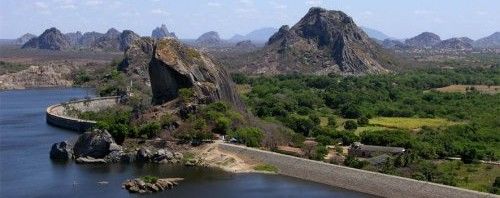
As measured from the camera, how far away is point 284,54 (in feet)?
542

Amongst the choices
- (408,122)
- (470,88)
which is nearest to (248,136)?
(408,122)

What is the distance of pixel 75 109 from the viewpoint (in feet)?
294

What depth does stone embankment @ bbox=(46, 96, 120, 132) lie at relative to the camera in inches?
3025

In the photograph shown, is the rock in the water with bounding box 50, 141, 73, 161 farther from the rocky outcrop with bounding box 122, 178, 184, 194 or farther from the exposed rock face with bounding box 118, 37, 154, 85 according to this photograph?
the exposed rock face with bounding box 118, 37, 154, 85

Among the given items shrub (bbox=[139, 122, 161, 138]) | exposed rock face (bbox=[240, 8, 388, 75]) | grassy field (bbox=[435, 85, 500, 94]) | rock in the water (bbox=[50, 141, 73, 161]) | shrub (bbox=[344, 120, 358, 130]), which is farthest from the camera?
exposed rock face (bbox=[240, 8, 388, 75])

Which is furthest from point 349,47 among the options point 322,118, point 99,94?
point 322,118

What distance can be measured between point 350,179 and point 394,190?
369 cm

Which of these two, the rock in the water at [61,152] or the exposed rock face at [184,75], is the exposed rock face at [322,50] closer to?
the exposed rock face at [184,75]

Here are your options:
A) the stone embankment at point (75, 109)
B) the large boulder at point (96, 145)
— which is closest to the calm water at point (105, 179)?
the large boulder at point (96, 145)

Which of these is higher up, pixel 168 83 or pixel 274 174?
pixel 168 83

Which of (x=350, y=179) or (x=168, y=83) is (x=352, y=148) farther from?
(x=168, y=83)

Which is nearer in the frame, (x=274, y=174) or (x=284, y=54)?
(x=274, y=174)

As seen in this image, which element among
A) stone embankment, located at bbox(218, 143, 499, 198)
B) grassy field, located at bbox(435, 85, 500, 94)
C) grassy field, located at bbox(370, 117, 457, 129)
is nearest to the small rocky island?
stone embankment, located at bbox(218, 143, 499, 198)

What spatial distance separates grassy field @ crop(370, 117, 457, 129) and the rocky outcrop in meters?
33.1
